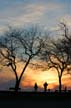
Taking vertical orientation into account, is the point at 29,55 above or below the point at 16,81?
above

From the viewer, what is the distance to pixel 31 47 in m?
70.1

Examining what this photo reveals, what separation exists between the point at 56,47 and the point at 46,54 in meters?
3.61

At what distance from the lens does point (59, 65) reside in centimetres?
7038
